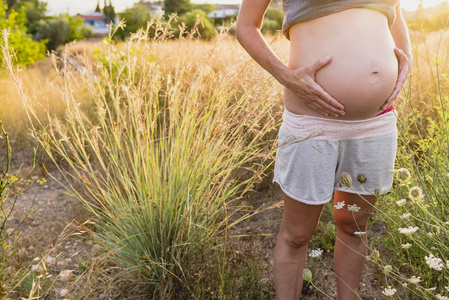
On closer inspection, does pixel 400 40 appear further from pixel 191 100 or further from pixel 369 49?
pixel 191 100

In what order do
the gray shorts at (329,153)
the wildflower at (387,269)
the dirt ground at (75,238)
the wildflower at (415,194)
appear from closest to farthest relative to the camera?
the wildflower at (415,194), the wildflower at (387,269), the gray shorts at (329,153), the dirt ground at (75,238)

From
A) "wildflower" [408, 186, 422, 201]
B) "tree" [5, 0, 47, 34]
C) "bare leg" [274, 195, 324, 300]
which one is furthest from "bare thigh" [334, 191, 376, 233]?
"tree" [5, 0, 47, 34]

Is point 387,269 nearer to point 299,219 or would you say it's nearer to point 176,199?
point 299,219

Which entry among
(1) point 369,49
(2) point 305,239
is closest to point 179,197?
(2) point 305,239

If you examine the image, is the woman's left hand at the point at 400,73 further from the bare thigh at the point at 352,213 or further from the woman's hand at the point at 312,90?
the bare thigh at the point at 352,213

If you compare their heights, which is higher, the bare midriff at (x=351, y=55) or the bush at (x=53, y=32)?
the bare midriff at (x=351, y=55)

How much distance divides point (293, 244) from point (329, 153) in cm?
49

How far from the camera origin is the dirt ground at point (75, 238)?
258 centimetres

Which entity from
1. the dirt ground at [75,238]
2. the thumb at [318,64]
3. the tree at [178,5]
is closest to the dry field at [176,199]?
the dirt ground at [75,238]

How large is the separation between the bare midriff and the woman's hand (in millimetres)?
44

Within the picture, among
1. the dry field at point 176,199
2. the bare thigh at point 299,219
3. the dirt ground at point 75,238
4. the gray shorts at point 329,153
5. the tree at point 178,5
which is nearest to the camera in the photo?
the gray shorts at point 329,153

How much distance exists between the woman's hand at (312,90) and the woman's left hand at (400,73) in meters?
0.24

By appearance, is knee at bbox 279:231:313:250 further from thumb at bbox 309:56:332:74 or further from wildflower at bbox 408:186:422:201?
thumb at bbox 309:56:332:74

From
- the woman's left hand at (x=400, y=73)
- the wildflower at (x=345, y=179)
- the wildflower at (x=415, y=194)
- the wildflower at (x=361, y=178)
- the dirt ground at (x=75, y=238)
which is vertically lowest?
the dirt ground at (x=75, y=238)
